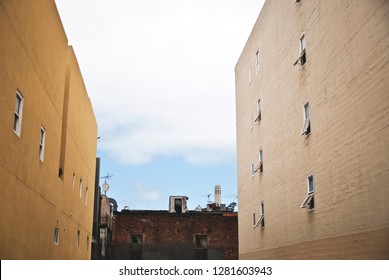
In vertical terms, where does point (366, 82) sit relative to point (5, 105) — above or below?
above

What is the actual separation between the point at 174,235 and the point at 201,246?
257cm

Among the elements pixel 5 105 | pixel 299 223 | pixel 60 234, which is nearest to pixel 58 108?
pixel 60 234

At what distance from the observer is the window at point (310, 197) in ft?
58.4

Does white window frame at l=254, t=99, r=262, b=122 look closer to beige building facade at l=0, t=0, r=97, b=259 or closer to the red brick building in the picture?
beige building facade at l=0, t=0, r=97, b=259

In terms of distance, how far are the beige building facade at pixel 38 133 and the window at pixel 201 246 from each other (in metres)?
23.3

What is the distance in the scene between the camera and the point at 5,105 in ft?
39.3

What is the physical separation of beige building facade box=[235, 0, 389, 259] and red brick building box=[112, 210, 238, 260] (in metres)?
19.5

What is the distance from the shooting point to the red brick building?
153ft

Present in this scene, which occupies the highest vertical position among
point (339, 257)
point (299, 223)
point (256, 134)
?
point (256, 134)

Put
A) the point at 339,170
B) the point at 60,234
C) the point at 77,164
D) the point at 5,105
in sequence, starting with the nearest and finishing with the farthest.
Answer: the point at 5,105 < the point at 339,170 < the point at 60,234 < the point at 77,164

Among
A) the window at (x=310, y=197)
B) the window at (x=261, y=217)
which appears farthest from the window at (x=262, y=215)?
the window at (x=310, y=197)

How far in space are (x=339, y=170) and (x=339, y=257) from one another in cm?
243

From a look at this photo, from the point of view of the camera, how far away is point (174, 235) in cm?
4734

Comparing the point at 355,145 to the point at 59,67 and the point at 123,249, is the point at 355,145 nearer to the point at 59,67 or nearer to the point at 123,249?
the point at 59,67
